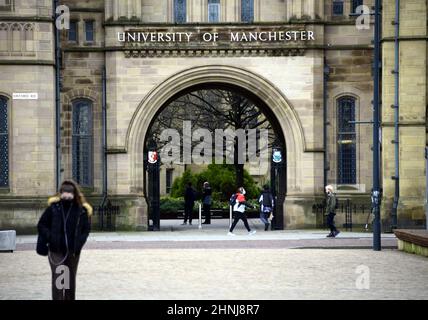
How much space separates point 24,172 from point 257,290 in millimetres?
20150

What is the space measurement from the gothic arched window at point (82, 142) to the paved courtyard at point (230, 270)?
6.25 metres

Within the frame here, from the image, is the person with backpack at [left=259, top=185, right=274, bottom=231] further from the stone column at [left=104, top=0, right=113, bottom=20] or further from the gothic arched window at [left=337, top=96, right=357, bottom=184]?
the stone column at [left=104, top=0, right=113, bottom=20]

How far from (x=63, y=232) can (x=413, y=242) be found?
13.8 metres

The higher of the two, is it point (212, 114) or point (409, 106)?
point (212, 114)

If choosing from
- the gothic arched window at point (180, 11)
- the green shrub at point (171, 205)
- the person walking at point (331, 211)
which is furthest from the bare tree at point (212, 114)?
the person walking at point (331, 211)

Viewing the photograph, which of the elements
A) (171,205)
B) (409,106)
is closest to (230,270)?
(409,106)

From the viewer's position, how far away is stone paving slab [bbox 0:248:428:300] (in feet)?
60.4

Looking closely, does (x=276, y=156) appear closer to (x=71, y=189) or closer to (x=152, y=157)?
(x=152, y=157)

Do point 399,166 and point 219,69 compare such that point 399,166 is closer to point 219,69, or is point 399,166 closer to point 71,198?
point 219,69

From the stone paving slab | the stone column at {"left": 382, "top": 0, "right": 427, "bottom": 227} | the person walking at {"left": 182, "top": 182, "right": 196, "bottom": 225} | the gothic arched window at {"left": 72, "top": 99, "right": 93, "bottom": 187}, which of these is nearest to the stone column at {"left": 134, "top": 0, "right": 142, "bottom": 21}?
the gothic arched window at {"left": 72, "top": 99, "right": 93, "bottom": 187}

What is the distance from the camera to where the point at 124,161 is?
3950cm

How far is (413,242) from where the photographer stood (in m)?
28.0

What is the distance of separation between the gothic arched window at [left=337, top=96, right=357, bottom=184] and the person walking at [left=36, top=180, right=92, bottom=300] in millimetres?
24963

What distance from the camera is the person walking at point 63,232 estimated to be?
620 inches
